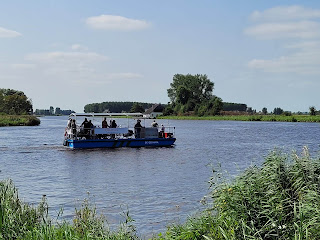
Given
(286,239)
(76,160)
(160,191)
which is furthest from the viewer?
(76,160)

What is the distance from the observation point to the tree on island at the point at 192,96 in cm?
13950

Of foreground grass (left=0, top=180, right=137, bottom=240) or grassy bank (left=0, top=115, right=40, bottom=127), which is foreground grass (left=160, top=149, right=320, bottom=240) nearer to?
foreground grass (left=0, top=180, right=137, bottom=240)

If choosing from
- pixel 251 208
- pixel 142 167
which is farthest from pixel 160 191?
pixel 251 208

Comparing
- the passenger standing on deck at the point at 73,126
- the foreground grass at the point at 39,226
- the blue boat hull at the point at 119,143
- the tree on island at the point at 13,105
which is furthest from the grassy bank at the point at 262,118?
the foreground grass at the point at 39,226

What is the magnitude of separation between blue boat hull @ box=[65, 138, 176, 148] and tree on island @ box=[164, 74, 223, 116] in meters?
95.4

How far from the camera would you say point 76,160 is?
105ft

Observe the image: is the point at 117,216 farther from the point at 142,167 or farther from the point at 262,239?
the point at 142,167

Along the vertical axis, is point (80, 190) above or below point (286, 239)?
below

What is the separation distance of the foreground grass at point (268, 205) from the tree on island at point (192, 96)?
127201mm

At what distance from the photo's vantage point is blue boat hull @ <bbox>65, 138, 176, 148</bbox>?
38594 mm

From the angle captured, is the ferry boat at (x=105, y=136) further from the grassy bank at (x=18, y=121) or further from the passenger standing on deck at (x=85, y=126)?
the grassy bank at (x=18, y=121)

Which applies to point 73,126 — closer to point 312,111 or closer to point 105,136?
point 105,136

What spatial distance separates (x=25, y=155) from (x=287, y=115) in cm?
9632

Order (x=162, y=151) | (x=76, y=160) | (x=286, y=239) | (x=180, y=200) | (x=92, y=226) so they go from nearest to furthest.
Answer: (x=286, y=239)
(x=92, y=226)
(x=180, y=200)
(x=76, y=160)
(x=162, y=151)
